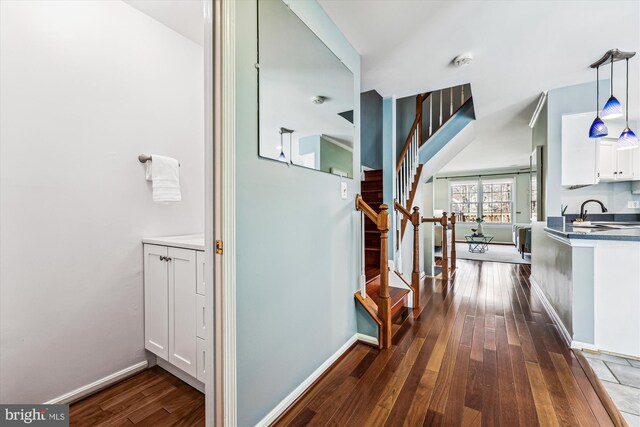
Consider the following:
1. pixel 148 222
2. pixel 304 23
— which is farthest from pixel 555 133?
pixel 148 222

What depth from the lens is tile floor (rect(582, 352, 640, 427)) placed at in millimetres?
1445

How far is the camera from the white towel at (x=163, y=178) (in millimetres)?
1858

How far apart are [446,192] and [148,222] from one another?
978cm

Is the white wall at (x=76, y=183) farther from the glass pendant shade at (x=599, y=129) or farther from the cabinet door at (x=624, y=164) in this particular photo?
the cabinet door at (x=624, y=164)

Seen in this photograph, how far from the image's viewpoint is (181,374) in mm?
1746

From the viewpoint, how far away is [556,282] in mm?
2637

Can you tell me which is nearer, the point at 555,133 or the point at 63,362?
the point at 63,362

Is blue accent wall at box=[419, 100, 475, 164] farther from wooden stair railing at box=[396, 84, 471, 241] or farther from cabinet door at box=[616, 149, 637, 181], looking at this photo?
cabinet door at box=[616, 149, 637, 181]

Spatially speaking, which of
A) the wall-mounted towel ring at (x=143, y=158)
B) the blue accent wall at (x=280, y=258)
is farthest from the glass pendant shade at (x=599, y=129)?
the wall-mounted towel ring at (x=143, y=158)

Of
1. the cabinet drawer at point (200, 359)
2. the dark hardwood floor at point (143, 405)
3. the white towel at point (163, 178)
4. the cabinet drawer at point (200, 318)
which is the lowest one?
the dark hardwood floor at point (143, 405)

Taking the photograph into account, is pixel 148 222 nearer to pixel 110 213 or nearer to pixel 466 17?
pixel 110 213

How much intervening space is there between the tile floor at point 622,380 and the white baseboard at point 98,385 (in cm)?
285

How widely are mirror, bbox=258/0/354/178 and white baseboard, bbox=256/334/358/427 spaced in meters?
1.31

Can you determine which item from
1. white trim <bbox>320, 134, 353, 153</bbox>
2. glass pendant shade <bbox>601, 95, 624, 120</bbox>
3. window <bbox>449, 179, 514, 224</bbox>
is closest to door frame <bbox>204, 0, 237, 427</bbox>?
white trim <bbox>320, 134, 353, 153</bbox>
